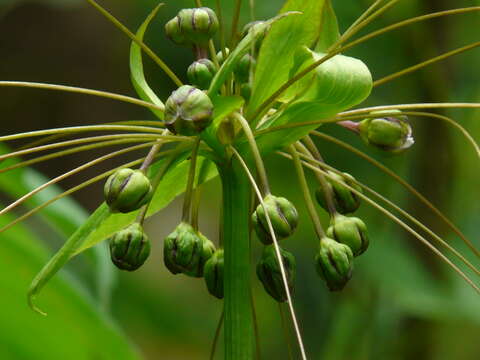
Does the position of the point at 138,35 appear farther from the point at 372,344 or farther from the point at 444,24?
the point at 444,24

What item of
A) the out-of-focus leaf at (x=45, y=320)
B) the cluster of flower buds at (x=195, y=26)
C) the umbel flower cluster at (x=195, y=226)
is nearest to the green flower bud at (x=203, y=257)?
the umbel flower cluster at (x=195, y=226)

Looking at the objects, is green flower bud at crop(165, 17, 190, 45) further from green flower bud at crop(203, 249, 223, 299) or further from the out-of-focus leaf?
the out-of-focus leaf

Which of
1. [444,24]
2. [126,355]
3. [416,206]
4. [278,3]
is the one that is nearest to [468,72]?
[444,24]

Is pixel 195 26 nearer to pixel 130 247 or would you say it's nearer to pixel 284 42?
pixel 284 42

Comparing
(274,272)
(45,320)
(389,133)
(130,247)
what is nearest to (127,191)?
(130,247)

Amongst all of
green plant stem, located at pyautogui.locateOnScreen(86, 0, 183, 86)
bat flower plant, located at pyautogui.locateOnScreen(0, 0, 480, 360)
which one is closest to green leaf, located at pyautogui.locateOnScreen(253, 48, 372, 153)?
bat flower plant, located at pyautogui.locateOnScreen(0, 0, 480, 360)

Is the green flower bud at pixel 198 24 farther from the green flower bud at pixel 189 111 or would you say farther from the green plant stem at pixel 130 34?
the green flower bud at pixel 189 111
